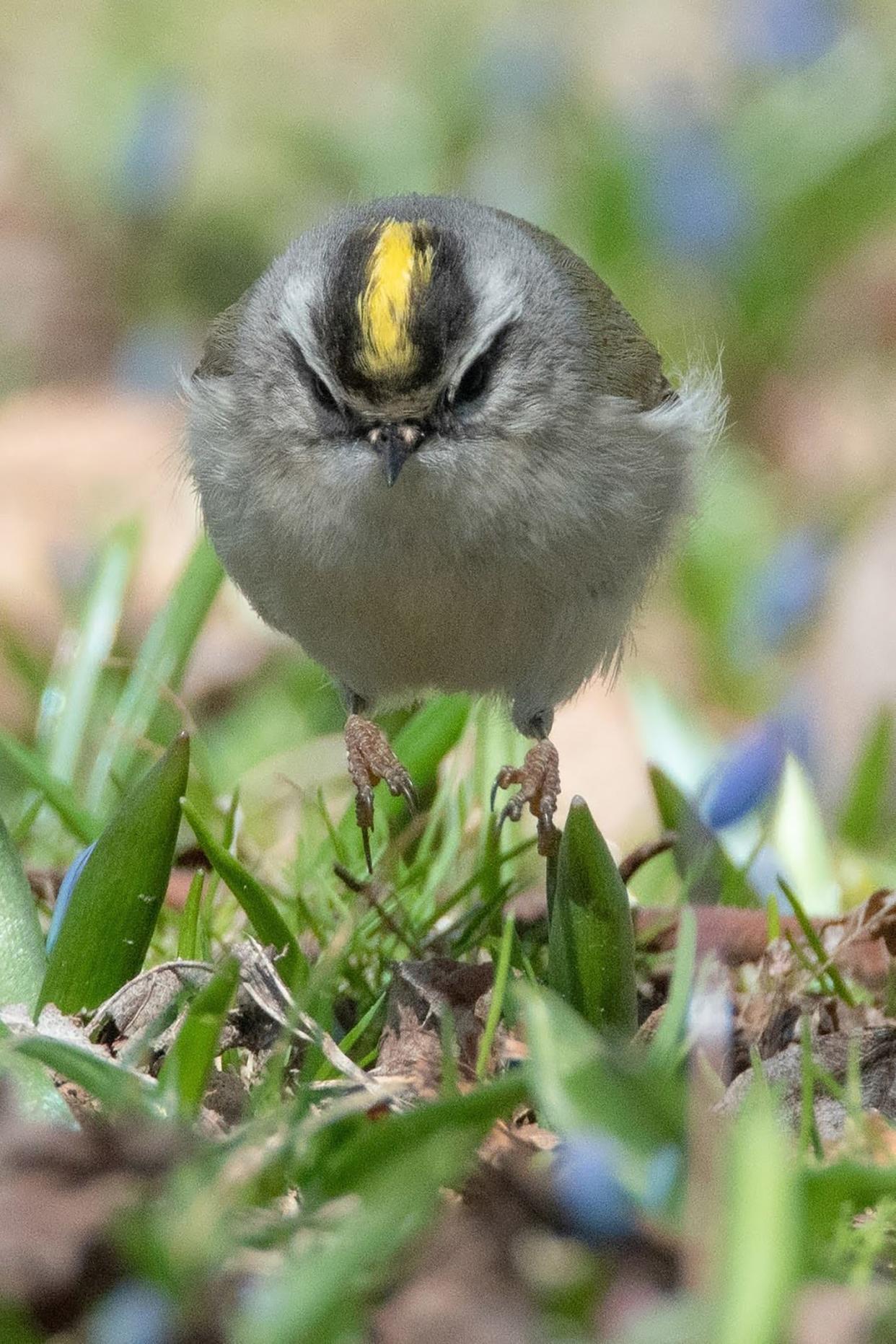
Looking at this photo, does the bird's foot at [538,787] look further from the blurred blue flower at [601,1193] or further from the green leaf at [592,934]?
the blurred blue flower at [601,1193]

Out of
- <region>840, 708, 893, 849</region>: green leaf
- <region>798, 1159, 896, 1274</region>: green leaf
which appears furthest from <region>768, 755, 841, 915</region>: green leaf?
<region>798, 1159, 896, 1274</region>: green leaf

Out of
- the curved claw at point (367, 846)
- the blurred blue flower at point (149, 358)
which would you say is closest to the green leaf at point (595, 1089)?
the curved claw at point (367, 846)

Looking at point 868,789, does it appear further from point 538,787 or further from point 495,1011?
point 495,1011

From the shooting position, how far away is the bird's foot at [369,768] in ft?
12.0

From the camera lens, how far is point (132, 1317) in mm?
1862

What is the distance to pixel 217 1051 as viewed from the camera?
9.36 ft

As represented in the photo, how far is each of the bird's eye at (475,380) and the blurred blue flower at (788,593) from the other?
115 inches

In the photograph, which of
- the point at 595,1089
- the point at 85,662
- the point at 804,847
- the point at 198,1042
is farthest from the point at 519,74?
the point at 595,1089

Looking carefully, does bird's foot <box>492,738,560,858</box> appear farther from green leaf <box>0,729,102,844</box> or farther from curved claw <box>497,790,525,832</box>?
green leaf <box>0,729,102,844</box>

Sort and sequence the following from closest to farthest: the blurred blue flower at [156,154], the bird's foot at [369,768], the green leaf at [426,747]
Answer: the bird's foot at [369,768], the green leaf at [426,747], the blurred blue flower at [156,154]

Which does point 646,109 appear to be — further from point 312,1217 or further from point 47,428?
point 312,1217

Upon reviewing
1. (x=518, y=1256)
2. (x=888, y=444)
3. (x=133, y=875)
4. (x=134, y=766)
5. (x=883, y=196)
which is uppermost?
(x=883, y=196)

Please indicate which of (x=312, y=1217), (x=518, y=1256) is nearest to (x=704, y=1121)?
(x=518, y=1256)

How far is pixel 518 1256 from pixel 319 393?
6.29 ft
